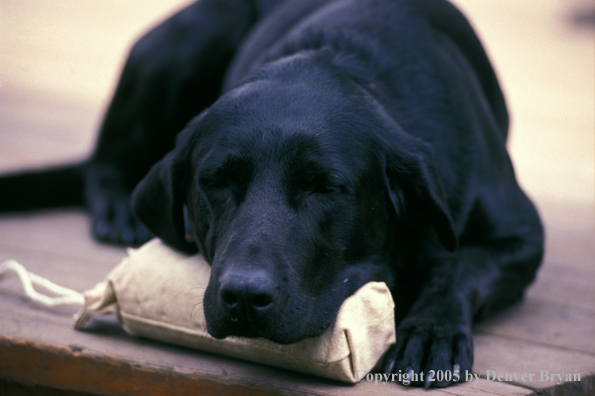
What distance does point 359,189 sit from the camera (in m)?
2.06

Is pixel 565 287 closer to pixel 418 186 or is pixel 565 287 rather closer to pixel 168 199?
pixel 418 186

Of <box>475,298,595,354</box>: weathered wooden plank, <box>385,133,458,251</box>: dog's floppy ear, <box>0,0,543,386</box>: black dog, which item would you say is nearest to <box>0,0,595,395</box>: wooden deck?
<box>475,298,595,354</box>: weathered wooden plank

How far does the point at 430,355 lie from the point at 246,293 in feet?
2.00

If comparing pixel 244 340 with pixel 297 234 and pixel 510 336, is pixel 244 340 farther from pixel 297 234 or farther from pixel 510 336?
pixel 510 336

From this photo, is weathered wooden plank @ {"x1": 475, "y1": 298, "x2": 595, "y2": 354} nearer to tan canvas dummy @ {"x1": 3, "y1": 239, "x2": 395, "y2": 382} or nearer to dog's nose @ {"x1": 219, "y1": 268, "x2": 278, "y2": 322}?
tan canvas dummy @ {"x1": 3, "y1": 239, "x2": 395, "y2": 382}

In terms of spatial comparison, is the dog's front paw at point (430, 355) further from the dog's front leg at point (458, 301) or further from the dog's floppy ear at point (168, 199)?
the dog's floppy ear at point (168, 199)

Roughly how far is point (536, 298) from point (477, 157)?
0.73 meters

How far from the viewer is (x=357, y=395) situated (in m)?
1.84

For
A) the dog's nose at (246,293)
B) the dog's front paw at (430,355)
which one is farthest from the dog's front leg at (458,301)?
the dog's nose at (246,293)

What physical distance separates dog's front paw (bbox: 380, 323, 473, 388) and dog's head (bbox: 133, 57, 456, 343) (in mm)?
213

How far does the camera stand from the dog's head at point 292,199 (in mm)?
1763

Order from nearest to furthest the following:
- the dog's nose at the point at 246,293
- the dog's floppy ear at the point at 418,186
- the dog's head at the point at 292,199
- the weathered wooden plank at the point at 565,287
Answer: the dog's nose at the point at 246,293
the dog's head at the point at 292,199
the dog's floppy ear at the point at 418,186
the weathered wooden plank at the point at 565,287

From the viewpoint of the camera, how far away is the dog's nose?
1660 millimetres

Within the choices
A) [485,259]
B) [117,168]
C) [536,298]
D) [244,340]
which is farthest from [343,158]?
[117,168]
